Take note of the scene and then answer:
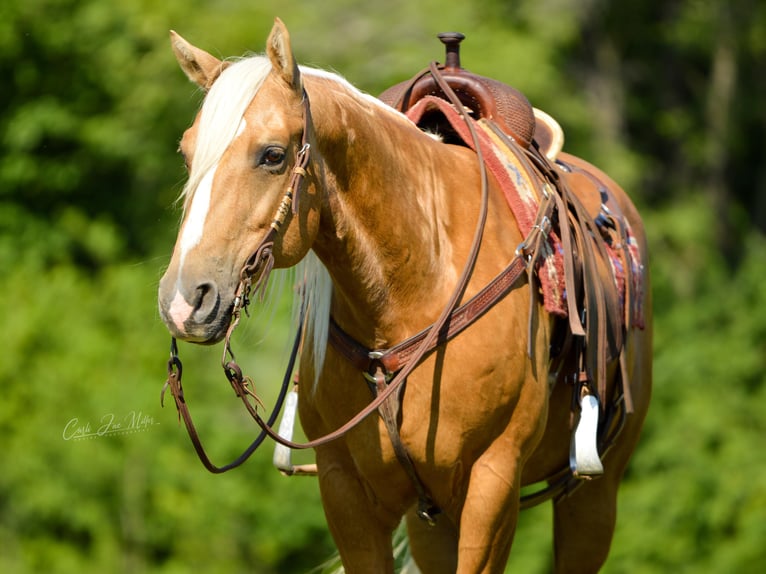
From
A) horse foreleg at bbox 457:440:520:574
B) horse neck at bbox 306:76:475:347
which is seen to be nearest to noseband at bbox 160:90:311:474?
horse neck at bbox 306:76:475:347

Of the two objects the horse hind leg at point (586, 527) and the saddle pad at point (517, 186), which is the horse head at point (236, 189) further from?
the horse hind leg at point (586, 527)

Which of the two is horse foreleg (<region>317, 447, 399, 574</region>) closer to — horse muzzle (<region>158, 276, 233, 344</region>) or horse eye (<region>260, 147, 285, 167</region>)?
horse muzzle (<region>158, 276, 233, 344</region>)

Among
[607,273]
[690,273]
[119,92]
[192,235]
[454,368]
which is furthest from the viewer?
[690,273]

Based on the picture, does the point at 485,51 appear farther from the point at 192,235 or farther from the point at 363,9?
the point at 192,235

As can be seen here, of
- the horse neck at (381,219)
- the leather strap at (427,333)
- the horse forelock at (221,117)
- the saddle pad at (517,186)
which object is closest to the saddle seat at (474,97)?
the saddle pad at (517,186)

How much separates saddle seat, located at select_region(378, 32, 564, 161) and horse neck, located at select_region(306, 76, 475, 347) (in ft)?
1.80

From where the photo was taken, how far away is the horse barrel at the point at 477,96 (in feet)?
15.2

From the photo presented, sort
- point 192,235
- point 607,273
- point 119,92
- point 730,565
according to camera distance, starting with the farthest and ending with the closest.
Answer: point 119,92 < point 730,565 < point 607,273 < point 192,235

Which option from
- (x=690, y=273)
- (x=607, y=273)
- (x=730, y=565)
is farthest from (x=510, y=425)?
(x=690, y=273)

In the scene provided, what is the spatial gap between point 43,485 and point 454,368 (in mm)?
8860

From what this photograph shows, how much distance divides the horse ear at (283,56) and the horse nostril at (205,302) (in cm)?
63

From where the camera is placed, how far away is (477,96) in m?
4.70

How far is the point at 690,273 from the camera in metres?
21.2

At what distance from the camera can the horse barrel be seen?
4.63 meters
